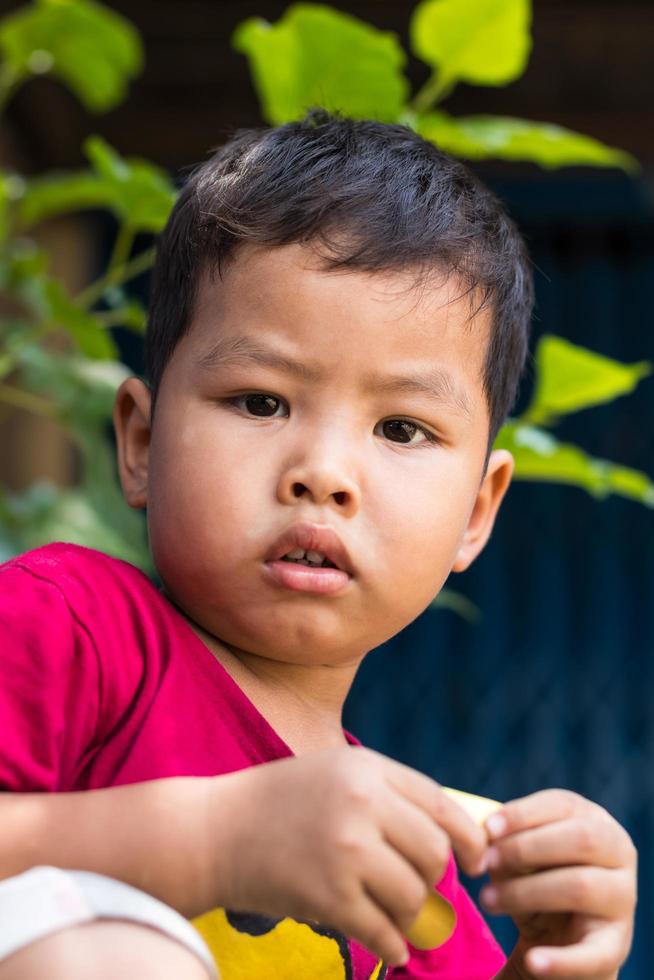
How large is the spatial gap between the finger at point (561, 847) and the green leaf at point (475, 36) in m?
0.96

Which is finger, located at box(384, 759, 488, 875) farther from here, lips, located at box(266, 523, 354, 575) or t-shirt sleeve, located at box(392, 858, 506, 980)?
t-shirt sleeve, located at box(392, 858, 506, 980)

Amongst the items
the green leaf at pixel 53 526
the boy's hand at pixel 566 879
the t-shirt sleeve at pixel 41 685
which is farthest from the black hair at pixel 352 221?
the green leaf at pixel 53 526

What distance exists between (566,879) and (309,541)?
25 cm

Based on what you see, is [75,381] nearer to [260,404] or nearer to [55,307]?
[55,307]

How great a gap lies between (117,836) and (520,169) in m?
2.61

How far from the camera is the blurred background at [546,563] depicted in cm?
290

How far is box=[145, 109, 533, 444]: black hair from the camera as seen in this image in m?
0.89

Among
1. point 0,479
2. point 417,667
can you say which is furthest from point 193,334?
point 417,667

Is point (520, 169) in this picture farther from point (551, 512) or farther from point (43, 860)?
point (43, 860)

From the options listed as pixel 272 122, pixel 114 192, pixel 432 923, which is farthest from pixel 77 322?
pixel 432 923

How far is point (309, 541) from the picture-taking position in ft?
2.67

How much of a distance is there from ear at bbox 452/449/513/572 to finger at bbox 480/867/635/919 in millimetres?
348

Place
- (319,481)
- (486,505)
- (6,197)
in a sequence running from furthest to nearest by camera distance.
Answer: (6,197)
(486,505)
(319,481)

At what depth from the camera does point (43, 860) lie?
2.20 feet
